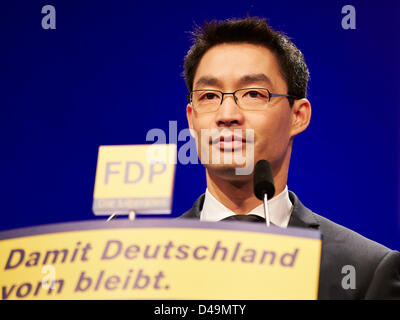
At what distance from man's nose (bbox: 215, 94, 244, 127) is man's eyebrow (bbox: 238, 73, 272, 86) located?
3.2 inches

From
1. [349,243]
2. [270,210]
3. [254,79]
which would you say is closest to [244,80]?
[254,79]

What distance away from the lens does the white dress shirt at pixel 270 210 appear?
1646 millimetres

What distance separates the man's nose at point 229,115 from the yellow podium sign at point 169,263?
1.92ft

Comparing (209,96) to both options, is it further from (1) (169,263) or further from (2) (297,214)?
(1) (169,263)

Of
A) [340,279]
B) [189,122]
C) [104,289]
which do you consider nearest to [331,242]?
[340,279]

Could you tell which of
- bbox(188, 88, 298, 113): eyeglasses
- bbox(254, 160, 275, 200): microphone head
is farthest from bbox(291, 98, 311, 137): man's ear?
bbox(254, 160, 275, 200): microphone head

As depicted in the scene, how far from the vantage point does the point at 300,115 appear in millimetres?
1776

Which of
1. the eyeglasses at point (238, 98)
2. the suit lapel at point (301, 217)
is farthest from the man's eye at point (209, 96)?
the suit lapel at point (301, 217)

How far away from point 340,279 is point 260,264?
623mm

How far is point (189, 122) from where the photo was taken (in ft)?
6.20

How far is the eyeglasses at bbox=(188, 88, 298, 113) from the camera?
1577 millimetres

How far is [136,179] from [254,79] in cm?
63

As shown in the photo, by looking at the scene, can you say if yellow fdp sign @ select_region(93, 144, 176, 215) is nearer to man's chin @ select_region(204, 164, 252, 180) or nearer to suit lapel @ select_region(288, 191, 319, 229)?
man's chin @ select_region(204, 164, 252, 180)
